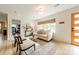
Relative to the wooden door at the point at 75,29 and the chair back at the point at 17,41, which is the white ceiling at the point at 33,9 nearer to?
the wooden door at the point at 75,29

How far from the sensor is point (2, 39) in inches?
84.4

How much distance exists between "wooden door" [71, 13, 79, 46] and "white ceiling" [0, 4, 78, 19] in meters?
0.27

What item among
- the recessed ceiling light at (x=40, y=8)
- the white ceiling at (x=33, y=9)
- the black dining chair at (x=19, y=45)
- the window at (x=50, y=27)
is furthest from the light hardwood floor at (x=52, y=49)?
the recessed ceiling light at (x=40, y=8)

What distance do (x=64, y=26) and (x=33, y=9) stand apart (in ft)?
2.90

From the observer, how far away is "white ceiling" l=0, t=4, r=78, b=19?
2080mm

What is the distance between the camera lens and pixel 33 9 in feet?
7.00

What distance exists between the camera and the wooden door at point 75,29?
2113mm

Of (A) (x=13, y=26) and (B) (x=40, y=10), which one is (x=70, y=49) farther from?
(A) (x=13, y=26)

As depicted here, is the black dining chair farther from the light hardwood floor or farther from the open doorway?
the open doorway

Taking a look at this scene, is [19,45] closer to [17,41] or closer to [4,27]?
[17,41]

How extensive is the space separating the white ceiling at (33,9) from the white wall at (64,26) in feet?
0.35

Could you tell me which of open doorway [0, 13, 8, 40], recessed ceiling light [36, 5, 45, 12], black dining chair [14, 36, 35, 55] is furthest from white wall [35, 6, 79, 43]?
open doorway [0, 13, 8, 40]
